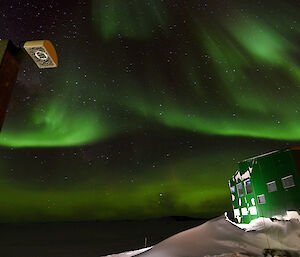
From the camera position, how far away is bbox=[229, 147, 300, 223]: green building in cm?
1750

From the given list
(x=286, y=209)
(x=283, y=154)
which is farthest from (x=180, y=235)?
(x=283, y=154)

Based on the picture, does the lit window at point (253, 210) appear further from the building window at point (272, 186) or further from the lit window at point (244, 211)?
the building window at point (272, 186)

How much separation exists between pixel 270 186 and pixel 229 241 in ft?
24.7

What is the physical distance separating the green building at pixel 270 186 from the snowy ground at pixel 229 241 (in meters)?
2.19

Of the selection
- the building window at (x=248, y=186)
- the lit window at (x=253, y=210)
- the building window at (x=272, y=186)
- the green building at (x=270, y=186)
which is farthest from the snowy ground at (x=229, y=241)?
the building window at (x=248, y=186)

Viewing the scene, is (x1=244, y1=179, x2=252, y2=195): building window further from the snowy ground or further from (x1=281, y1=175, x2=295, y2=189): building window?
the snowy ground

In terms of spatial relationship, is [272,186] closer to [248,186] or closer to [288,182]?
[288,182]

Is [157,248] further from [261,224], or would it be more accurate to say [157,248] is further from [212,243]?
[261,224]

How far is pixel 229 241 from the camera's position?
14.2 m

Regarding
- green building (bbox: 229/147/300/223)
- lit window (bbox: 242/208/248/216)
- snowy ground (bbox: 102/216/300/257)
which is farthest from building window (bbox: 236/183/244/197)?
snowy ground (bbox: 102/216/300/257)

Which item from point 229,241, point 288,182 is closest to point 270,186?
point 288,182

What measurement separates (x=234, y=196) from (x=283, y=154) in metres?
8.42

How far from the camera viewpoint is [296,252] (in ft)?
39.7

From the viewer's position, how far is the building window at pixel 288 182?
17578 mm
